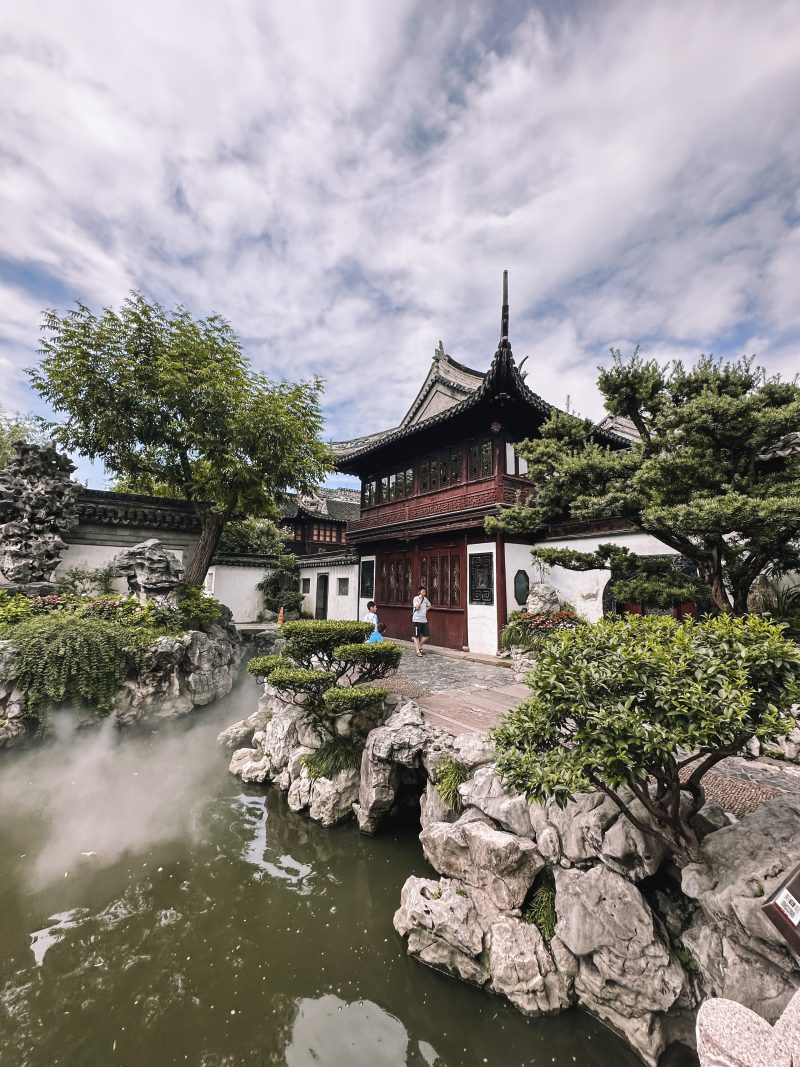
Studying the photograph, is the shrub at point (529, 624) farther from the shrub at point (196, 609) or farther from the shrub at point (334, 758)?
the shrub at point (196, 609)

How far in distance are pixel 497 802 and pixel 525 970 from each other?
48.4 inches

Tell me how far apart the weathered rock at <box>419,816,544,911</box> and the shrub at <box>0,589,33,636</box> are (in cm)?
943

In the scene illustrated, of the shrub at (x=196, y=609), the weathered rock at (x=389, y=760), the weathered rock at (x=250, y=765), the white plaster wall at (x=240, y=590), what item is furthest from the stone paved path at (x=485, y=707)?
the white plaster wall at (x=240, y=590)

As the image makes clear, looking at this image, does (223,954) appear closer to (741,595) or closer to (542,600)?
(741,595)

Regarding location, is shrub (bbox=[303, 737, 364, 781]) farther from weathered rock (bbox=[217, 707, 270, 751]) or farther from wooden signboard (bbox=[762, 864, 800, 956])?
wooden signboard (bbox=[762, 864, 800, 956])

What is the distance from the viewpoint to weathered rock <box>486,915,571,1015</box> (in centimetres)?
336

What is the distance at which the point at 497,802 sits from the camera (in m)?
4.44

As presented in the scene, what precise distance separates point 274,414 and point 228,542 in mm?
10365

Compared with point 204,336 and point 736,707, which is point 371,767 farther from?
point 204,336

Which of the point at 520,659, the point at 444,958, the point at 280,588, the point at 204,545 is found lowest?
the point at 444,958

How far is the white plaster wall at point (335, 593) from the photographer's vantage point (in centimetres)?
1861

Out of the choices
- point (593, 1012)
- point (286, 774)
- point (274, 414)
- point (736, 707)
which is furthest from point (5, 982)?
point (274, 414)

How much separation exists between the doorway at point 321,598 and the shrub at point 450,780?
15624 mm

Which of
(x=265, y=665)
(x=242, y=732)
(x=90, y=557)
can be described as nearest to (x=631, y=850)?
(x=265, y=665)
